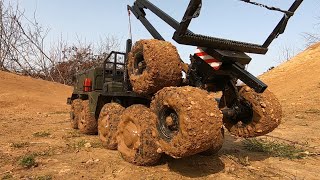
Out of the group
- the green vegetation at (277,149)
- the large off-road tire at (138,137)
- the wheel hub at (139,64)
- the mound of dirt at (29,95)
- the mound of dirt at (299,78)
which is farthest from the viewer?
the mound of dirt at (299,78)

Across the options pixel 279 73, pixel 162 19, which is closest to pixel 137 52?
pixel 162 19

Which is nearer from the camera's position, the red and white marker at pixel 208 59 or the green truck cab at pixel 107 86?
the red and white marker at pixel 208 59

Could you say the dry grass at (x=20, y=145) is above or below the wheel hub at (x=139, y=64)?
below

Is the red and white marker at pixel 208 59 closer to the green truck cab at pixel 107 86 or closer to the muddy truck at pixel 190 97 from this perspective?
the muddy truck at pixel 190 97

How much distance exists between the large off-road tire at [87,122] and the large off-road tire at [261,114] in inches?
162

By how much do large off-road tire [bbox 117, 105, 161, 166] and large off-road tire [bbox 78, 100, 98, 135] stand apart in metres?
2.66

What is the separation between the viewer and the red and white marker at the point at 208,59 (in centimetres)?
505

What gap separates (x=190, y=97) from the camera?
417 cm

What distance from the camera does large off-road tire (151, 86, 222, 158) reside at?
406 cm

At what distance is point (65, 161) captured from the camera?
5641 millimetres

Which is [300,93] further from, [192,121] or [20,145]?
[192,121]

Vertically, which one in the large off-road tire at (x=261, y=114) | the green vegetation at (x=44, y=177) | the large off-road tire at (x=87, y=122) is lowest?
the green vegetation at (x=44, y=177)

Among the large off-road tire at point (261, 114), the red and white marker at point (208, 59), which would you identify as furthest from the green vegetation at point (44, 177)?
the large off-road tire at point (261, 114)

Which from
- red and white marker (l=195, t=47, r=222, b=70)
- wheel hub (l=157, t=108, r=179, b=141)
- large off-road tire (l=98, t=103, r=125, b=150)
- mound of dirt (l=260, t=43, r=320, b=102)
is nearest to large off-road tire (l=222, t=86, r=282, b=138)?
red and white marker (l=195, t=47, r=222, b=70)
